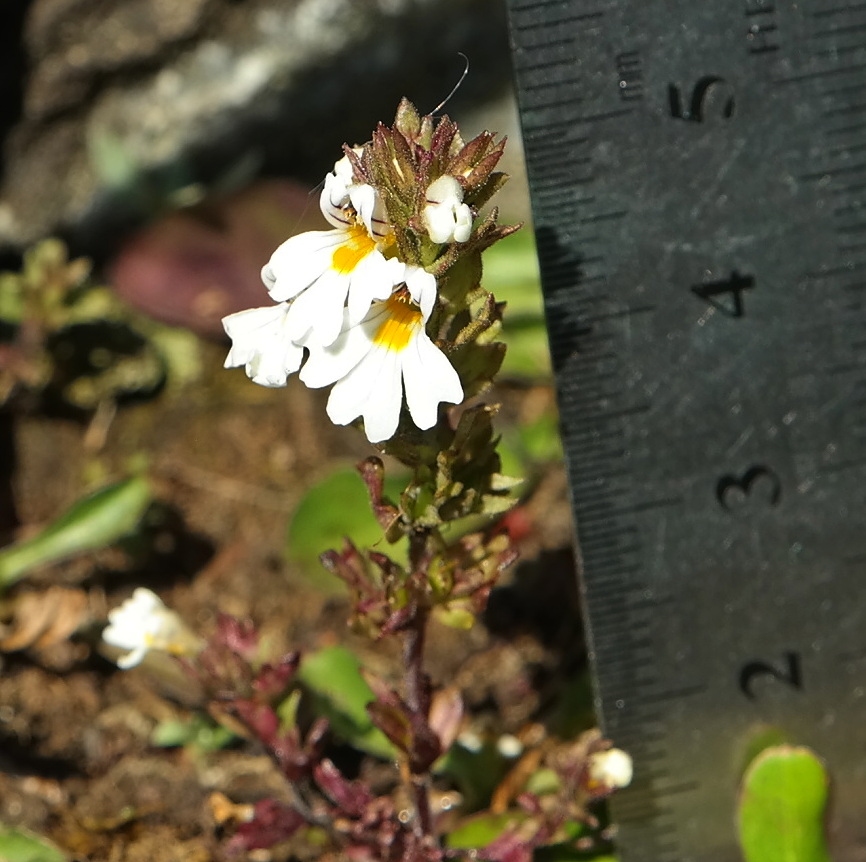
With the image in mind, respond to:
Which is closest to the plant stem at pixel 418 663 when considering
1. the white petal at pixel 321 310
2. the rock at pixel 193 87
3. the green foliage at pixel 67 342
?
the white petal at pixel 321 310

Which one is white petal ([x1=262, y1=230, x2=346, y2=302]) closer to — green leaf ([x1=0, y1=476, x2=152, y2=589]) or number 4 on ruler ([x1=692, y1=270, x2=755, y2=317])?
number 4 on ruler ([x1=692, y1=270, x2=755, y2=317])

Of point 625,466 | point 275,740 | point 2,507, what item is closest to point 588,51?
point 625,466

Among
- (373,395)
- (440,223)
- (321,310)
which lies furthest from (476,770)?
(440,223)

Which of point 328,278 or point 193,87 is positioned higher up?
point 193,87

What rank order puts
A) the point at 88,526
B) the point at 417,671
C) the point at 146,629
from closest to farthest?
the point at 417,671, the point at 146,629, the point at 88,526

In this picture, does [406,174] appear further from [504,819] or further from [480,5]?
[480,5]

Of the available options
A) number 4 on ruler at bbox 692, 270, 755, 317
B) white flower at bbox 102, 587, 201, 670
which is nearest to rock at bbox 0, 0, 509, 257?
white flower at bbox 102, 587, 201, 670

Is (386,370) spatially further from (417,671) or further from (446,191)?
(417,671)
